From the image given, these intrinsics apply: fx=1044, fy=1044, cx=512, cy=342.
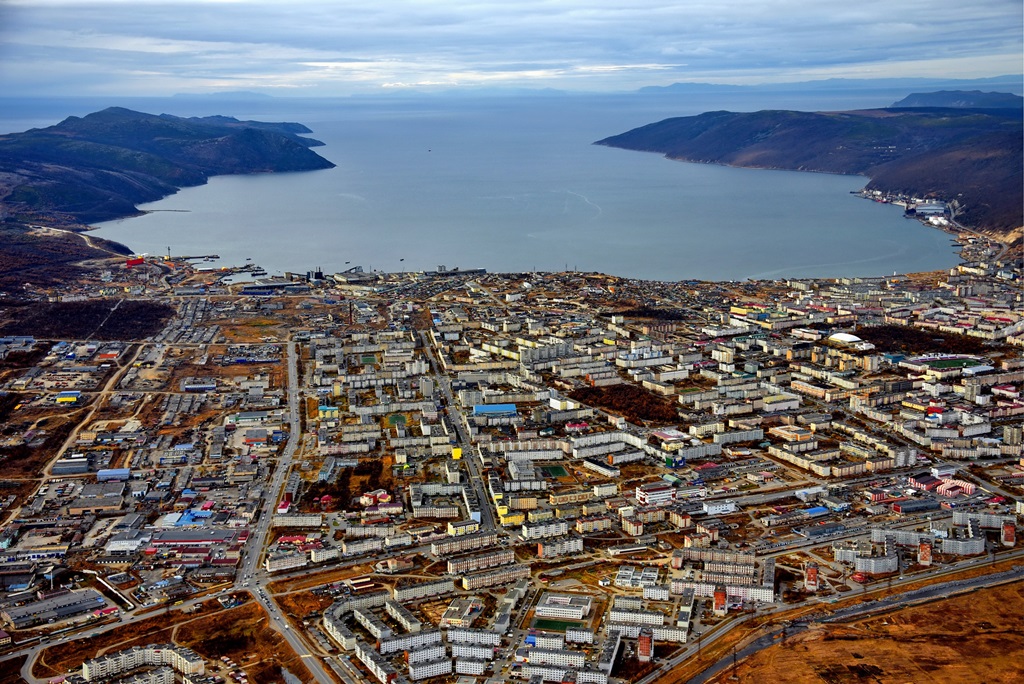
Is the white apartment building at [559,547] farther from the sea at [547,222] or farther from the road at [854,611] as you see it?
the sea at [547,222]

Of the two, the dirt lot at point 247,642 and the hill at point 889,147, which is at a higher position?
the hill at point 889,147

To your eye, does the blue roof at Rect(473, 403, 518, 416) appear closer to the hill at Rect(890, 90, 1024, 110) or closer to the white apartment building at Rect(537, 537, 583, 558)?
the white apartment building at Rect(537, 537, 583, 558)

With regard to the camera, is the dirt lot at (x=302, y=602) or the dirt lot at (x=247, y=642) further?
the dirt lot at (x=302, y=602)

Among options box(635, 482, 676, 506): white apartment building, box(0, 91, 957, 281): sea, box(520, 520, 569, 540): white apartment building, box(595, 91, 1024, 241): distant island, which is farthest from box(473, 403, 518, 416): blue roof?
box(595, 91, 1024, 241): distant island

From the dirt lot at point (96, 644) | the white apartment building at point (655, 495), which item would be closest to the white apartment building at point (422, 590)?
the dirt lot at point (96, 644)

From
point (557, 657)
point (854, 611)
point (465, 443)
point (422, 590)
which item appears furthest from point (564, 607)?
point (465, 443)

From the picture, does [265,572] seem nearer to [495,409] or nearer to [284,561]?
[284,561]

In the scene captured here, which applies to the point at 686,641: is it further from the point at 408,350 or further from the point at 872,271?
the point at 872,271
